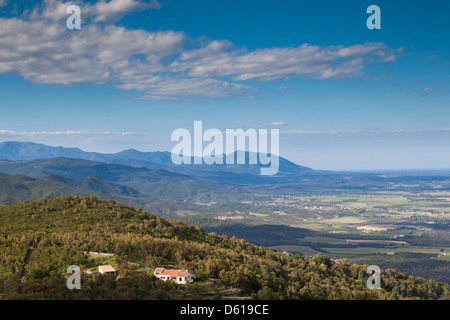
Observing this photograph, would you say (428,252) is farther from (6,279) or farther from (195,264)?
(6,279)

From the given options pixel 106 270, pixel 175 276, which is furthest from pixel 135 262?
pixel 175 276

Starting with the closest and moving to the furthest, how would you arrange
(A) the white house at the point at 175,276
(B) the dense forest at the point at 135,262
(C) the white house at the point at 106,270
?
(B) the dense forest at the point at 135,262 < (A) the white house at the point at 175,276 < (C) the white house at the point at 106,270

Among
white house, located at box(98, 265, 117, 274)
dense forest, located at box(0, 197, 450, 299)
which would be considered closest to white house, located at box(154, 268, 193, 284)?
dense forest, located at box(0, 197, 450, 299)

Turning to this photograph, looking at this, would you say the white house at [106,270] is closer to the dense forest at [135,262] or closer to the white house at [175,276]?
the dense forest at [135,262]

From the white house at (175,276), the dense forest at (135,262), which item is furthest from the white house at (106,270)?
the white house at (175,276)

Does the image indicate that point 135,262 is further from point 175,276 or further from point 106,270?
point 175,276

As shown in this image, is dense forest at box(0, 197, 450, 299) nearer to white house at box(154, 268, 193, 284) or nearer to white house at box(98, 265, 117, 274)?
white house at box(98, 265, 117, 274)
